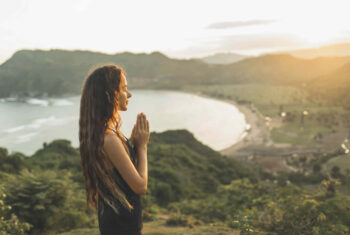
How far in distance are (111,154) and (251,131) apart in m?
80.5

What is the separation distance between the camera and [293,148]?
58.8 m

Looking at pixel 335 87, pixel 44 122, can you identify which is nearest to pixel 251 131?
pixel 44 122

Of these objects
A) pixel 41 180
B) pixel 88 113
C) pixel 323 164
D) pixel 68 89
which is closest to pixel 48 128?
pixel 68 89

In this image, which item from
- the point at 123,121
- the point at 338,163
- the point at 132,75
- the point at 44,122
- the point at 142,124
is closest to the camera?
the point at 142,124

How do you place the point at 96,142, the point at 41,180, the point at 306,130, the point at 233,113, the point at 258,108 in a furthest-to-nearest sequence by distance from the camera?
1. the point at 258,108
2. the point at 233,113
3. the point at 306,130
4. the point at 41,180
5. the point at 96,142

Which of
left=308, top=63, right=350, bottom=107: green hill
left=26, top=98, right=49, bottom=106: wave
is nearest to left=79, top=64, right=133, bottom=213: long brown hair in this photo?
left=308, top=63, right=350, bottom=107: green hill

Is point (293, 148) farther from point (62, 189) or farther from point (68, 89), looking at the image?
point (68, 89)

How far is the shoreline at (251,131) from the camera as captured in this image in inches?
2450

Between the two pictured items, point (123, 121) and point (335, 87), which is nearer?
point (123, 121)

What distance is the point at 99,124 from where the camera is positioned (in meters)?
2.01

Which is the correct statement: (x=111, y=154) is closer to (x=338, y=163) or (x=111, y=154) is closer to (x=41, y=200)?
(x=41, y=200)

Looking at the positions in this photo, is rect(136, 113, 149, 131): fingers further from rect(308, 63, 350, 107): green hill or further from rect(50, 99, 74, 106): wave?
rect(50, 99, 74, 106): wave

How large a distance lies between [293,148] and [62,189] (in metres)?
59.6

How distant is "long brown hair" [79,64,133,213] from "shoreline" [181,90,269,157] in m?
55.1
